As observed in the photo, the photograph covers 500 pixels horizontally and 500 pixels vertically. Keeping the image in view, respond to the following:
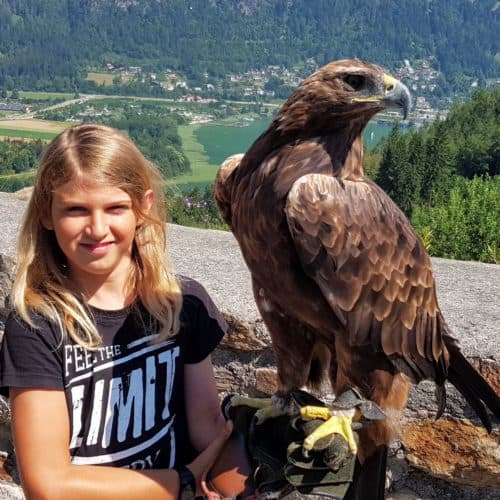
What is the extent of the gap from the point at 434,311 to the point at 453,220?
18368 mm

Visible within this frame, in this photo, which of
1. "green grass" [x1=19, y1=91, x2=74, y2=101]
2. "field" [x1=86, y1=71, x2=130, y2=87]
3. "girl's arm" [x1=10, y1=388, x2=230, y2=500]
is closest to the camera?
"girl's arm" [x1=10, y1=388, x2=230, y2=500]

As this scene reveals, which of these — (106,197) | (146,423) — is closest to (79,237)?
(106,197)

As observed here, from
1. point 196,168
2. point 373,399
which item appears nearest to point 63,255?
point 373,399

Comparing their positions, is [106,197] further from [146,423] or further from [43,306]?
[146,423]

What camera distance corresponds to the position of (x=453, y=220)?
19.7 metres

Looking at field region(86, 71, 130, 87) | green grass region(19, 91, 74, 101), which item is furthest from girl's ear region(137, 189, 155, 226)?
field region(86, 71, 130, 87)

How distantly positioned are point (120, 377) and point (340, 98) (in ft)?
3.48

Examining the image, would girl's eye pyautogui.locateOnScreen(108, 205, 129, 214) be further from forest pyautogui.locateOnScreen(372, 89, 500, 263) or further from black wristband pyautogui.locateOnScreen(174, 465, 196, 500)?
forest pyautogui.locateOnScreen(372, 89, 500, 263)

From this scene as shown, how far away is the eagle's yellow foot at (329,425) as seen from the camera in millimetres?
1985

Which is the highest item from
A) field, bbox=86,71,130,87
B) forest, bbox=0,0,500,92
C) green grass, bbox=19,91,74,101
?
forest, bbox=0,0,500,92

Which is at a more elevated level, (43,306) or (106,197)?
(106,197)

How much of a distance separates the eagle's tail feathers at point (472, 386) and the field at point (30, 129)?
45219mm

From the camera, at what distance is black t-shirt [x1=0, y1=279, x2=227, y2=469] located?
1.76m

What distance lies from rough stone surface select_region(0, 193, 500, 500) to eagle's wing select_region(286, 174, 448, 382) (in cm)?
16
